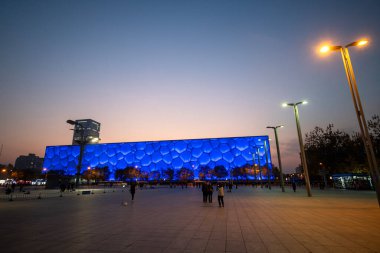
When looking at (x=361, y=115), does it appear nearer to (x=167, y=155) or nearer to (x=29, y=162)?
(x=167, y=155)

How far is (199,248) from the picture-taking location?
5.17 meters

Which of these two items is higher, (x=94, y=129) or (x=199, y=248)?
(x=94, y=129)

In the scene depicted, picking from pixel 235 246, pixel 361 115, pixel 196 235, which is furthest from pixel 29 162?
pixel 361 115

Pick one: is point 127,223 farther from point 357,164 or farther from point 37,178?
point 37,178

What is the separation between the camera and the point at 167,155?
9644 centimetres

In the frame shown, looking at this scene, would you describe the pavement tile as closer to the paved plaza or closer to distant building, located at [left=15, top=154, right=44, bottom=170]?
the paved plaza

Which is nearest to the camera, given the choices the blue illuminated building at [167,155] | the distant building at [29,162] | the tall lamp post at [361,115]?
the tall lamp post at [361,115]

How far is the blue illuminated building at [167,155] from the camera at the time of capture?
87562mm

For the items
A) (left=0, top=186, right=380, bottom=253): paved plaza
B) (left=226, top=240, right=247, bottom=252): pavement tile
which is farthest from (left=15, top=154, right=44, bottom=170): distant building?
(left=226, top=240, right=247, bottom=252): pavement tile

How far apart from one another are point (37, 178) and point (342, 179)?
12813 cm

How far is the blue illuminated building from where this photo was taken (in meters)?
87.6

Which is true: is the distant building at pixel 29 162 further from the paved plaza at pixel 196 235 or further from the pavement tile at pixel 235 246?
the pavement tile at pixel 235 246

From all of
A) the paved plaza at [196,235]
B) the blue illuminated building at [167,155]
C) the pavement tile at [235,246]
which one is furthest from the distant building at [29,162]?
the pavement tile at [235,246]

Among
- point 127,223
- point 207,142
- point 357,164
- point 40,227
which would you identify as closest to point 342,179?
point 357,164
